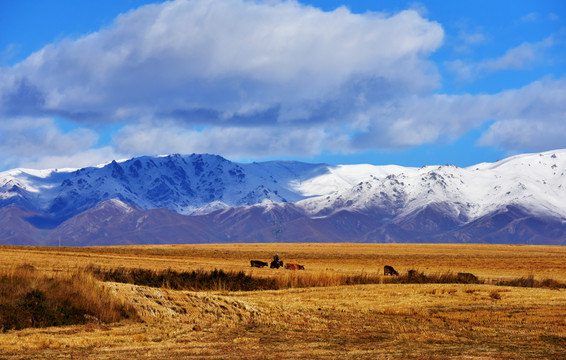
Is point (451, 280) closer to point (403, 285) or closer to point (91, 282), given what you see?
point (403, 285)

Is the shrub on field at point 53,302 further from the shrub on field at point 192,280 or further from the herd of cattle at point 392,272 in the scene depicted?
the herd of cattle at point 392,272

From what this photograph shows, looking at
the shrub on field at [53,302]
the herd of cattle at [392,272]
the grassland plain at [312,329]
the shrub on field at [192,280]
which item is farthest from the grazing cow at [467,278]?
the shrub on field at [53,302]

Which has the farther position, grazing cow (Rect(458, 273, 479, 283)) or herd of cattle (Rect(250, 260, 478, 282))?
herd of cattle (Rect(250, 260, 478, 282))

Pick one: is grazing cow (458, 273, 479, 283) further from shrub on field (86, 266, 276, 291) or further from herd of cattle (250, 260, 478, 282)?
shrub on field (86, 266, 276, 291)

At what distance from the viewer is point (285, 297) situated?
115 feet

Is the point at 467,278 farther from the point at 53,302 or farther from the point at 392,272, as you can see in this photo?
the point at 53,302

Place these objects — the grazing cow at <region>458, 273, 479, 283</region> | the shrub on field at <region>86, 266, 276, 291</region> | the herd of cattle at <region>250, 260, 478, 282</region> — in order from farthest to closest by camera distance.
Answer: the herd of cattle at <region>250, 260, 478, 282</region> < the grazing cow at <region>458, 273, 479, 283</region> < the shrub on field at <region>86, 266, 276, 291</region>

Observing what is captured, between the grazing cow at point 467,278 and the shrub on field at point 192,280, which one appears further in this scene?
the grazing cow at point 467,278

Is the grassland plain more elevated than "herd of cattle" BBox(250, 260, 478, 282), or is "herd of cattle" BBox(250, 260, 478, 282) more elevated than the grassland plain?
"herd of cattle" BBox(250, 260, 478, 282)

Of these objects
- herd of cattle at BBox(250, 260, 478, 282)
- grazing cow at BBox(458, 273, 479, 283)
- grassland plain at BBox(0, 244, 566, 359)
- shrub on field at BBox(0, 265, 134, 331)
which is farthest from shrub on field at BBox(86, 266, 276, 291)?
grazing cow at BBox(458, 273, 479, 283)

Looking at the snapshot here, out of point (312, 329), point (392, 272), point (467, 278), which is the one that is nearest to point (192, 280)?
point (312, 329)

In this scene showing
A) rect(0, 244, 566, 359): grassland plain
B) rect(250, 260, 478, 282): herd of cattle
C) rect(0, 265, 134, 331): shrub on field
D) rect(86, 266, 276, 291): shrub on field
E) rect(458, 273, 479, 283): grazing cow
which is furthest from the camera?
rect(250, 260, 478, 282): herd of cattle

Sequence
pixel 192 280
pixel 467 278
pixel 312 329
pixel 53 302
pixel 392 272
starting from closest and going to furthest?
pixel 53 302 → pixel 312 329 → pixel 192 280 → pixel 467 278 → pixel 392 272

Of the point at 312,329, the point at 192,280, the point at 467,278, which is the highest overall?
the point at 192,280
